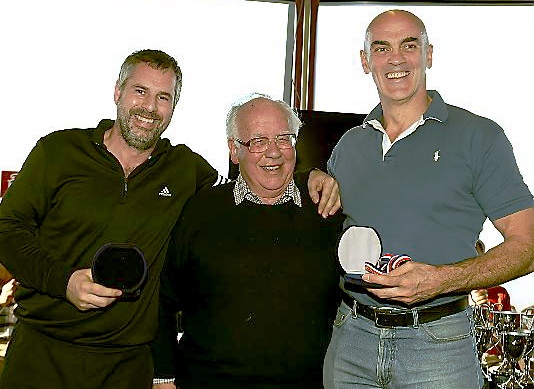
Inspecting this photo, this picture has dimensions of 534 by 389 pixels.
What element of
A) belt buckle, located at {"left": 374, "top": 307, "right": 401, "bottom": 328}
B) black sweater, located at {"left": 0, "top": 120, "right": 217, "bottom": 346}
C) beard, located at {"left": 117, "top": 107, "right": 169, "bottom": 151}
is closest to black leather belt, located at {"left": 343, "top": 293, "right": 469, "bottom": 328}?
belt buckle, located at {"left": 374, "top": 307, "right": 401, "bottom": 328}

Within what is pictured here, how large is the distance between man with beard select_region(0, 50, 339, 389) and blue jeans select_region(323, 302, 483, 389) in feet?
1.53

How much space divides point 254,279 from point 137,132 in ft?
2.03

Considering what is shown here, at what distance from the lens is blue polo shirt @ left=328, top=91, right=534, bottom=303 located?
2.16 metres

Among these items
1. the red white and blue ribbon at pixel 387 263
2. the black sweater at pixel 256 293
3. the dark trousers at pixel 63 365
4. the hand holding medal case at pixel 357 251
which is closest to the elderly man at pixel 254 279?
the black sweater at pixel 256 293

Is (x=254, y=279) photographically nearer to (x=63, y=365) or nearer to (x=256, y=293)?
(x=256, y=293)

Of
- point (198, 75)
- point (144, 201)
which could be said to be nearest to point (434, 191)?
point (144, 201)

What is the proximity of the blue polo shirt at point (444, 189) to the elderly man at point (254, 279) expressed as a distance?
0.26m

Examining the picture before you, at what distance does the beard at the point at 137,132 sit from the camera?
2590 millimetres

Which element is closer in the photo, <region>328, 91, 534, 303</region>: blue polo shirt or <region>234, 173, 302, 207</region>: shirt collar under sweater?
<region>328, 91, 534, 303</region>: blue polo shirt

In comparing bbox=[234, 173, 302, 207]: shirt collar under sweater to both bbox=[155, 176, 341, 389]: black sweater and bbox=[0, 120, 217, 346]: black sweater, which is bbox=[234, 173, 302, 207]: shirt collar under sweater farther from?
bbox=[0, 120, 217, 346]: black sweater

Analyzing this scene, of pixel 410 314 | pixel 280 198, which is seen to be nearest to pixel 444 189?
pixel 410 314

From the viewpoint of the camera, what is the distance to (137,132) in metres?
2.59

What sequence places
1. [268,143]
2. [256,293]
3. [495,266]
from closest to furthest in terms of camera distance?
[495,266] < [256,293] < [268,143]

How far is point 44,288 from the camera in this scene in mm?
2367
